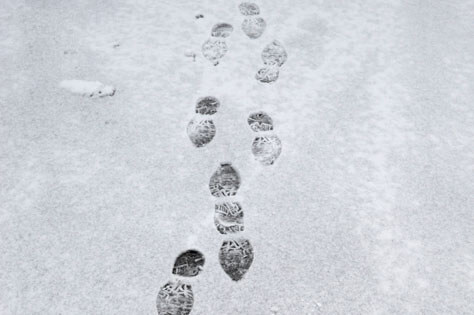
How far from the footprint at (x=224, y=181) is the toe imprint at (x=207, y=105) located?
0.93 ft

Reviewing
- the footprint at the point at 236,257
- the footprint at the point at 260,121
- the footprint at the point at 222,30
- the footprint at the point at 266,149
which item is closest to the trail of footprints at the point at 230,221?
the footprint at the point at 236,257

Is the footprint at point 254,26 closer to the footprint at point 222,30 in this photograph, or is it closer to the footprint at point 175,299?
the footprint at point 222,30

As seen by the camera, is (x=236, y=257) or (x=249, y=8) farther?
(x=249, y=8)

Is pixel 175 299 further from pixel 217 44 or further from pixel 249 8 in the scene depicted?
pixel 249 8

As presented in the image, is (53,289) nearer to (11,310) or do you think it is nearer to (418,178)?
(11,310)

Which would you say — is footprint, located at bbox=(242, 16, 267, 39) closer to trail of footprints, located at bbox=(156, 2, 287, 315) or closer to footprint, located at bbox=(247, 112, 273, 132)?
trail of footprints, located at bbox=(156, 2, 287, 315)

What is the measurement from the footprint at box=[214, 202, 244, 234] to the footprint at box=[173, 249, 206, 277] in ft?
0.37

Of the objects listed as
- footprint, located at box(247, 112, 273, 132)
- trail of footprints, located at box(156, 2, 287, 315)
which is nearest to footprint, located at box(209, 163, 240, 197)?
trail of footprints, located at box(156, 2, 287, 315)

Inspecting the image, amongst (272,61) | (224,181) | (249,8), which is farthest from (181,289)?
(249,8)

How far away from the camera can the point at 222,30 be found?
1888 mm

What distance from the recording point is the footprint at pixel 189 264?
110 cm

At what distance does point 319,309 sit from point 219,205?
458 mm

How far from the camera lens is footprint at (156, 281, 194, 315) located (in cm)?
103

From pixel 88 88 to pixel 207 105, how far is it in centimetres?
52
